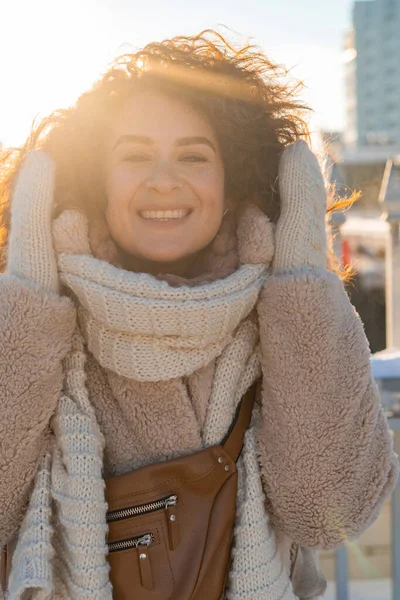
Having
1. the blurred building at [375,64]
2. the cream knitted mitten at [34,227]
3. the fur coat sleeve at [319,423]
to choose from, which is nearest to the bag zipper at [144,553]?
the fur coat sleeve at [319,423]

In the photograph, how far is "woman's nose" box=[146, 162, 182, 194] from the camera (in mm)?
1604

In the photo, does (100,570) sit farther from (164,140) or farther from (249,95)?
(249,95)

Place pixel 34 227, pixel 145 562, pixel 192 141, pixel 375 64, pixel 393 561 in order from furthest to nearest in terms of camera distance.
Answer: pixel 375 64, pixel 393 561, pixel 192 141, pixel 34 227, pixel 145 562

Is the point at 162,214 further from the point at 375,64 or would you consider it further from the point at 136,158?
the point at 375,64

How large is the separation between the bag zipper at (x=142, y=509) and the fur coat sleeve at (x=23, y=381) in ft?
0.68

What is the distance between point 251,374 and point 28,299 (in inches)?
22.2

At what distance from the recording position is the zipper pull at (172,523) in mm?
1459

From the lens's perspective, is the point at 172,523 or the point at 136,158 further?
the point at 136,158

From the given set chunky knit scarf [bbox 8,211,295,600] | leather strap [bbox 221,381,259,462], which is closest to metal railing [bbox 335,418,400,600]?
chunky knit scarf [bbox 8,211,295,600]

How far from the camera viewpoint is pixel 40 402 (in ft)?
4.88

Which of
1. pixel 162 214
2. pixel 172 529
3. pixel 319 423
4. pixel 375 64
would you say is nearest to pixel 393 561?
pixel 319 423

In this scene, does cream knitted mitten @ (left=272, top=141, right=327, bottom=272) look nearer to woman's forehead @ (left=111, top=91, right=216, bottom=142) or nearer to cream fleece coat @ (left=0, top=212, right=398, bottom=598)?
cream fleece coat @ (left=0, top=212, right=398, bottom=598)

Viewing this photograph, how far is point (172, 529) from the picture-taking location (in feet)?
4.79

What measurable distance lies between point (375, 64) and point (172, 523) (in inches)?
3158
